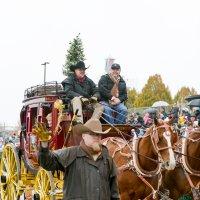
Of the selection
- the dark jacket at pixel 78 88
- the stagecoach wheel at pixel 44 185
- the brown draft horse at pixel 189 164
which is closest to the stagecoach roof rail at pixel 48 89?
the dark jacket at pixel 78 88

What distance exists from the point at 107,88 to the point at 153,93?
57.7 metres

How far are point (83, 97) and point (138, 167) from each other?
1523 mm

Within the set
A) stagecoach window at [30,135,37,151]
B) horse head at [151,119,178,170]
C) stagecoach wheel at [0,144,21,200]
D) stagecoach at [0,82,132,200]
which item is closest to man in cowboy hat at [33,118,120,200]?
horse head at [151,119,178,170]

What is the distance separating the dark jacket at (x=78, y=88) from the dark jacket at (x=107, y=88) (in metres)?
0.11

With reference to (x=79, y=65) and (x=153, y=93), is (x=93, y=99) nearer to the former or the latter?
(x=79, y=65)

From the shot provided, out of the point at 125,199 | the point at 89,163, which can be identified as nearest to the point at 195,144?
the point at 125,199

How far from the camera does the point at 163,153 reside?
8008 millimetres

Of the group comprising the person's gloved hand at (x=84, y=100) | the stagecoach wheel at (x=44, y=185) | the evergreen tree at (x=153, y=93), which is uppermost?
the evergreen tree at (x=153, y=93)

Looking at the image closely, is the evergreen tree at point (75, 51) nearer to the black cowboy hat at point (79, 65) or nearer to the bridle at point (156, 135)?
the black cowboy hat at point (79, 65)

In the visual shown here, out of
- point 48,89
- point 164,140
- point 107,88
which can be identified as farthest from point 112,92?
point 164,140

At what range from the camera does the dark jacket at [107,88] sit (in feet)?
31.9

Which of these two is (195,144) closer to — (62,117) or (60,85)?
(62,117)

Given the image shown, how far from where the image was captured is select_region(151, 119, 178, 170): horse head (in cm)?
783

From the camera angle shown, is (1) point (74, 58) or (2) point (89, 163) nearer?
(2) point (89, 163)
